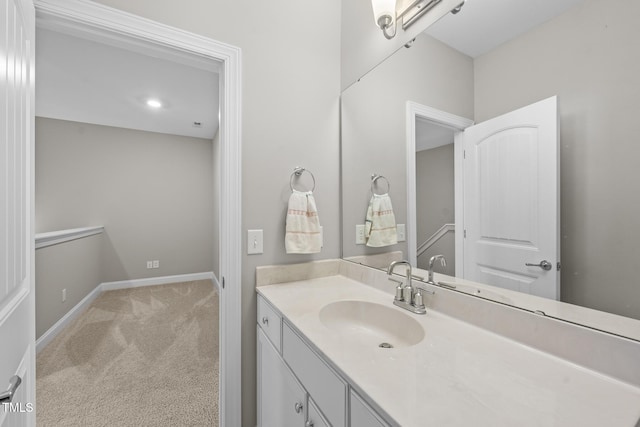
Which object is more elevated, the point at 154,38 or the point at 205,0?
the point at 205,0

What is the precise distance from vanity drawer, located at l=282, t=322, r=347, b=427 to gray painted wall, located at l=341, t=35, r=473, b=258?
672 mm

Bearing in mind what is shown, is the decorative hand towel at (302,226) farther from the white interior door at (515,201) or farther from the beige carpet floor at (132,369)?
the beige carpet floor at (132,369)

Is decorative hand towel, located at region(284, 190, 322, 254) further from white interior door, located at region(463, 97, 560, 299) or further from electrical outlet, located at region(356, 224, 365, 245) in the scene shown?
white interior door, located at region(463, 97, 560, 299)

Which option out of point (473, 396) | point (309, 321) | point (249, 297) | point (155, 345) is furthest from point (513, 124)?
point (155, 345)

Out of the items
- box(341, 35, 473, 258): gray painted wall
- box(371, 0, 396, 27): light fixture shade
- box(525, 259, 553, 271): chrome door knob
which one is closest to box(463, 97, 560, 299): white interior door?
box(525, 259, 553, 271): chrome door knob

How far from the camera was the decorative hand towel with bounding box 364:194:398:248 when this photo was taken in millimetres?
1339

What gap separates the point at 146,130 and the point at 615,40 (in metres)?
4.99

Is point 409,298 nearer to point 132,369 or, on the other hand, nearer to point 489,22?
point 489,22

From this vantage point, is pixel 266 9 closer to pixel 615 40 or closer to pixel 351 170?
pixel 351 170

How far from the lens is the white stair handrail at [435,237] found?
1.06 m

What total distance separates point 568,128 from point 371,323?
0.94 metres

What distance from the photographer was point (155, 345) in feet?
7.57

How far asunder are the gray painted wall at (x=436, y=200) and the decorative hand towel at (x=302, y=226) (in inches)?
20.9

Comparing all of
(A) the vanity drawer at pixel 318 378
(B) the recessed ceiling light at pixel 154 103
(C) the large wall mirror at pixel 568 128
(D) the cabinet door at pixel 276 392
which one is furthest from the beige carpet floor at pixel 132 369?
(B) the recessed ceiling light at pixel 154 103
